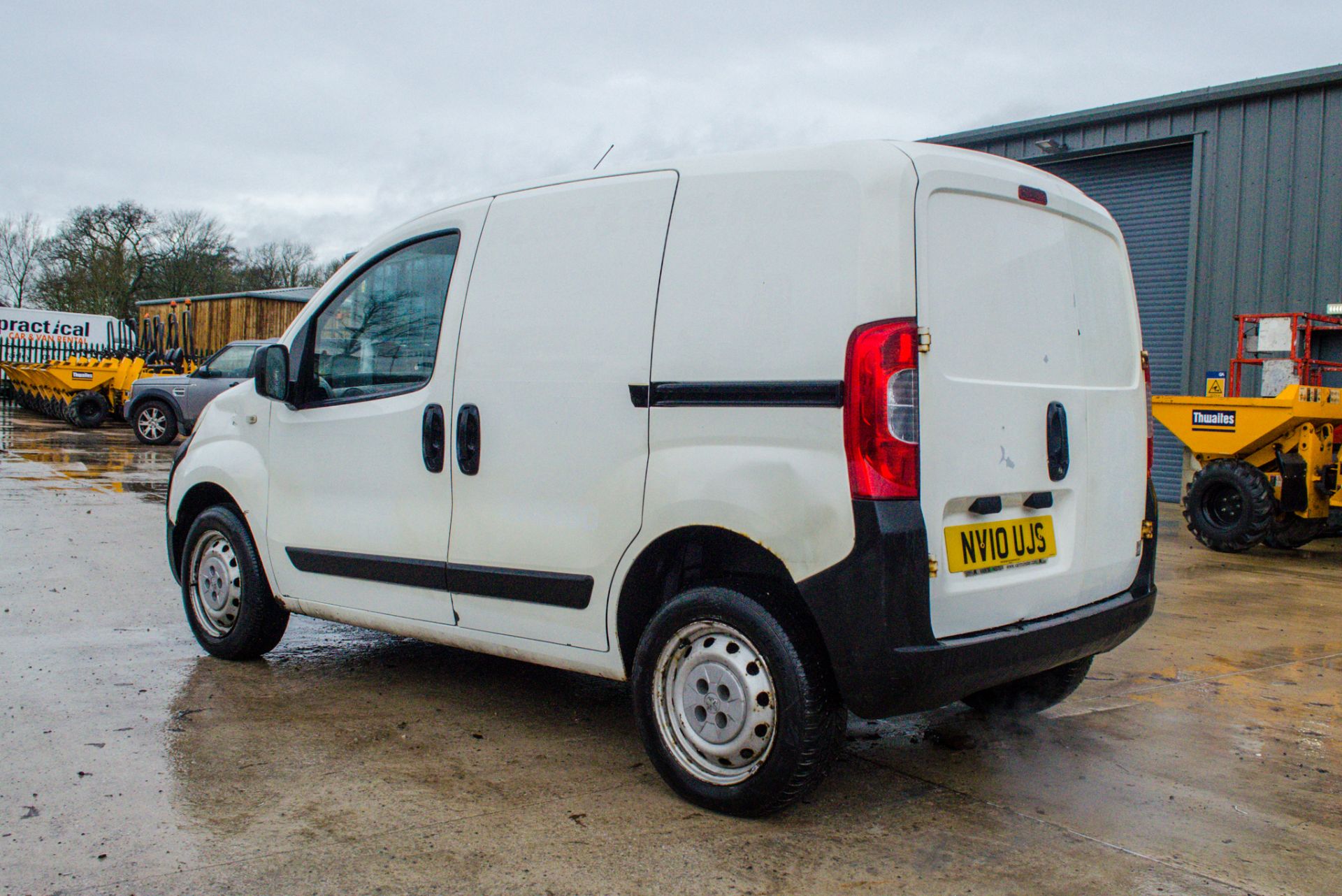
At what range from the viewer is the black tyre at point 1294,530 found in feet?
32.3

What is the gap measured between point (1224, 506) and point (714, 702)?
8.19 metres

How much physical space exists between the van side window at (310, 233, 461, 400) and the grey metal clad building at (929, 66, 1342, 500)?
12.3 m

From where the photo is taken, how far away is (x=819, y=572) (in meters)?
2.99

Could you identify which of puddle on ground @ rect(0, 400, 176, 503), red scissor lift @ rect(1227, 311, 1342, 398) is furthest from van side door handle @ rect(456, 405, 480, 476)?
red scissor lift @ rect(1227, 311, 1342, 398)

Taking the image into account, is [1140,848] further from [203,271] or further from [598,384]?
[203,271]

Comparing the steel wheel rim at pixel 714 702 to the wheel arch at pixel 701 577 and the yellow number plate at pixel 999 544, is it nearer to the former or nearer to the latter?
the wheel arch at pixel 701 577

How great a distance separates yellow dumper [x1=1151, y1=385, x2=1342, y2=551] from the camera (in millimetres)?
9469

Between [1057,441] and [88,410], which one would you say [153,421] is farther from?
[1057,441]

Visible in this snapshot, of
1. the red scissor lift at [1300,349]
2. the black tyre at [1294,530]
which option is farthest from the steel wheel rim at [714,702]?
the red scissor lift at [1300,349]

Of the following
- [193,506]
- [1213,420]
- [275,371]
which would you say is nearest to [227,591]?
[193,506]

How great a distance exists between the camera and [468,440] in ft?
12.6

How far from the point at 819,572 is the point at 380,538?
190 cm

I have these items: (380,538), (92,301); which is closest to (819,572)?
(380,538)

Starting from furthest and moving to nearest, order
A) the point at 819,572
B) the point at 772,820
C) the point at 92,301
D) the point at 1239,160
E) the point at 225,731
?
the point at 92,301
the point at 1239,160
the point at 225,731
the point at 772,820
the point at 819,572
